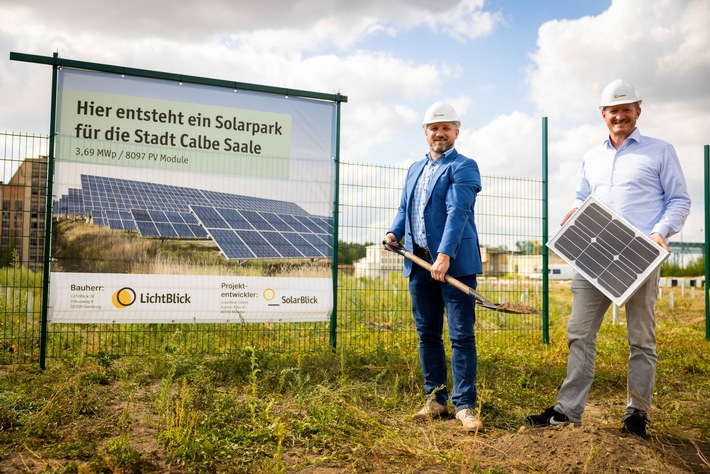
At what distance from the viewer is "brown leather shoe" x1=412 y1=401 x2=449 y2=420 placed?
4387mm

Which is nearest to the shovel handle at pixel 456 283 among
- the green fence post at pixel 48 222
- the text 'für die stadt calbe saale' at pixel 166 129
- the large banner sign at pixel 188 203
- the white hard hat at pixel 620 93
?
the white hard hat at pixel 620 93

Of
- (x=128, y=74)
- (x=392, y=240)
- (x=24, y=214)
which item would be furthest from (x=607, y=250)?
(x=24, y=214)

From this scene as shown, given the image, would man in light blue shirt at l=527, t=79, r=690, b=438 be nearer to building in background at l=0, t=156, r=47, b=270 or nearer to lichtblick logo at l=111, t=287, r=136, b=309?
lichtblick logo at l=111, t=287, r=136, b=309

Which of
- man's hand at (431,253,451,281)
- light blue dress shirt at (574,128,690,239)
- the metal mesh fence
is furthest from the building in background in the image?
light blue dress shirt at (574,128,690,239)

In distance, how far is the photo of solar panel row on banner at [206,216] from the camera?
5.96 meters

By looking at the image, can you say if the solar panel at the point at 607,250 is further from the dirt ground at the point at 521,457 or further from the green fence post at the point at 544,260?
the green fence post at the point at 544,260

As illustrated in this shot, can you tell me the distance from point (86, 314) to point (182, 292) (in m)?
0.98

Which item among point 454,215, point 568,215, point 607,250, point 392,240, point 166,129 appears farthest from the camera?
point 166,129

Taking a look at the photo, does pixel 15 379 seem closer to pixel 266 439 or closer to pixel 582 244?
pixel 266 439

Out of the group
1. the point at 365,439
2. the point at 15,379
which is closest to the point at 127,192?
the point at 15,379

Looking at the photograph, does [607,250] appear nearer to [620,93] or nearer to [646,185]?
[646,185]

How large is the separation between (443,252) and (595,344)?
120 cm

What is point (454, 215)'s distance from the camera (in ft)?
13.8

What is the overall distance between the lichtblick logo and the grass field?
566mm
